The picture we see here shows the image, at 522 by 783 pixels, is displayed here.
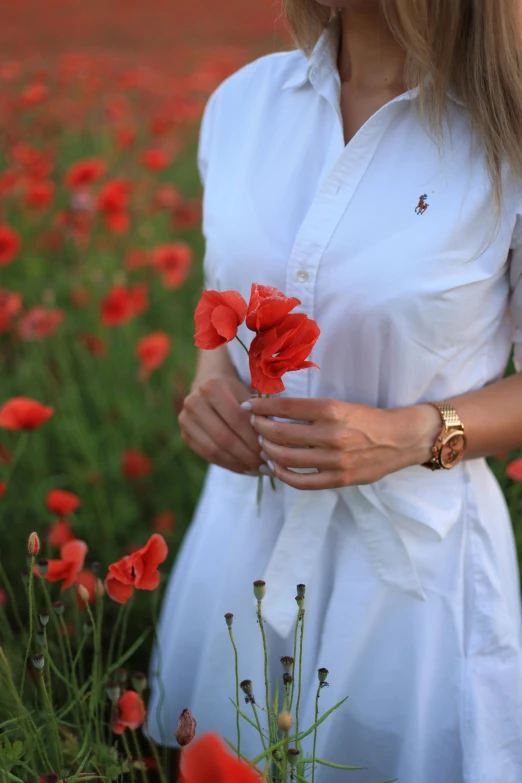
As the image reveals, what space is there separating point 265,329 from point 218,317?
4 centimetres

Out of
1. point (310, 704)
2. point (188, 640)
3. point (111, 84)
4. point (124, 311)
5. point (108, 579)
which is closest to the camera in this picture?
point (108, 579)

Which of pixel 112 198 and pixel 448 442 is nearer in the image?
pixel 448 442

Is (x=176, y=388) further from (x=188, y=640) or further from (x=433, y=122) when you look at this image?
(x=433, y=122)

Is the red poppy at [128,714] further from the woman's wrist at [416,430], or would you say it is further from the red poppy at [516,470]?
the red poppy at [516,470]

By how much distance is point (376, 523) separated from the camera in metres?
1.03

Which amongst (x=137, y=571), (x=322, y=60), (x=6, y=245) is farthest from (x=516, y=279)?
(x=6, y=245)

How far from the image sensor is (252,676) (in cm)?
113

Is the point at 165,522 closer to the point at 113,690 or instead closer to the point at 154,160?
the point at 113,690

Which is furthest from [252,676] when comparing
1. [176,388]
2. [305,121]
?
[176,388]

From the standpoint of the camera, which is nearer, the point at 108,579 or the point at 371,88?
the point at 108,579

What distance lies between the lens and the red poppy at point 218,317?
72 centimetres

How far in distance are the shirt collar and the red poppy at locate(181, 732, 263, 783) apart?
866 mm

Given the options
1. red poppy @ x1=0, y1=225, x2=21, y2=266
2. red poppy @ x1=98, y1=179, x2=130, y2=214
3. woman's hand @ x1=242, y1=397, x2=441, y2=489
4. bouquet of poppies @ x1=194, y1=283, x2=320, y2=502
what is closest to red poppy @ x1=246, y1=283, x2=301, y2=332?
bouquet of poppies @ x1=194, y1=283, x2=320, y2=502

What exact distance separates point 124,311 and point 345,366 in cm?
101
